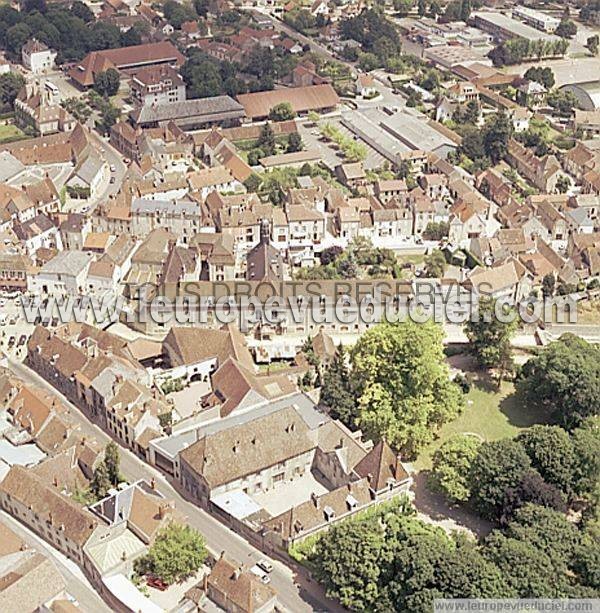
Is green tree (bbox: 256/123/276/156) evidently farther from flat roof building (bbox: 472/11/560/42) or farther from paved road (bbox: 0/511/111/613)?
paved road (bbox: 0/511/111/613)

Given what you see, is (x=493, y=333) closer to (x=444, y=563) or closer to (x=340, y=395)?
(x=340, y=395)

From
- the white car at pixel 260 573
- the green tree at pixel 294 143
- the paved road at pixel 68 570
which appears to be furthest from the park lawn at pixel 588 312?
the paved road at pixel 68 570

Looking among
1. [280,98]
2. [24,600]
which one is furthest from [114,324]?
[280,98]

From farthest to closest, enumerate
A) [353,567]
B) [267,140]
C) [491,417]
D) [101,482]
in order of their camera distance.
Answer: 1. [267,140]
2. [491,417]
3. [101,482]
4. [353,567]

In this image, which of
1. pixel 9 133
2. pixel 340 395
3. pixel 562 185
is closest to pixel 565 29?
pixel 562 185

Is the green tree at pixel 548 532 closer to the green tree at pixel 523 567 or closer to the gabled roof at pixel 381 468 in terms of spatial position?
the green tree at pixel 523 567
